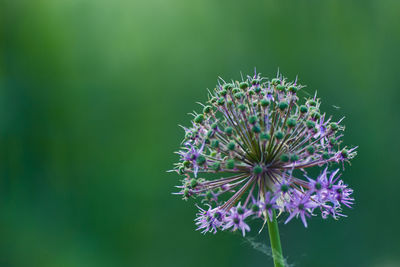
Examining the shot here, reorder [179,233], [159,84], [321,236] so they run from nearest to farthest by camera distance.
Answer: [321,236] → [179,233] → [159,84]

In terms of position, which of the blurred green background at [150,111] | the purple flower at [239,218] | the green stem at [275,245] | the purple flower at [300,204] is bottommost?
the green stem at [275,245]

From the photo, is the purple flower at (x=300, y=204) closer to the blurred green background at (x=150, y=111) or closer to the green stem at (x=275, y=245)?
the green stem at (x=275, y=245)

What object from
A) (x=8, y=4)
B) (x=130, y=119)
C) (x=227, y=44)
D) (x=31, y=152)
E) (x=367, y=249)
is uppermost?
(x=8, y=4)

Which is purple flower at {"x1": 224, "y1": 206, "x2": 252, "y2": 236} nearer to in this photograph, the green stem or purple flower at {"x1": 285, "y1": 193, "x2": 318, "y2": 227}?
the green stem

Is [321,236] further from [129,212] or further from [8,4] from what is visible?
[8,4]

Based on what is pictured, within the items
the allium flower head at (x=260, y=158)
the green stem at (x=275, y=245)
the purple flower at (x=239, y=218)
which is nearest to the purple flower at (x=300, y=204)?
the allium flower head at (x=260, y=158)

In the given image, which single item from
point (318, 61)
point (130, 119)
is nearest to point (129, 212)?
point (130, 119)

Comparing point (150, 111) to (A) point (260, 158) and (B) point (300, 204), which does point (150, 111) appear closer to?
(A) point (260, 158)
